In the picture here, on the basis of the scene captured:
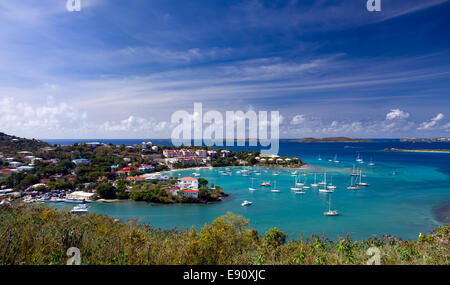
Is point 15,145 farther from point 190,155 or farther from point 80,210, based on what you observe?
point 80,210

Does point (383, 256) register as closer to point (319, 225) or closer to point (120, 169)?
point (319, 225)

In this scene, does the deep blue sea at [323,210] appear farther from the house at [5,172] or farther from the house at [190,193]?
the house at [5,172]

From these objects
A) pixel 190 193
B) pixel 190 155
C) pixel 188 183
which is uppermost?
pixel 190 155

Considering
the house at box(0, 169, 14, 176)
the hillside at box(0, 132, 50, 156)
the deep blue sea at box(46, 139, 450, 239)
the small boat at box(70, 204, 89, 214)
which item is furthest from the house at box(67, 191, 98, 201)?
the hillside at box(0, 132, 50, 156)

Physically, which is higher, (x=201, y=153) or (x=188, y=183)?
(x=201, y=153)

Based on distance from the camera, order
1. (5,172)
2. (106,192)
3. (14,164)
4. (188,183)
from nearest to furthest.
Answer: (106,192) < (188,183) < (5,172) < (14,164)

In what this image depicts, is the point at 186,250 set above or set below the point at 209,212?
above

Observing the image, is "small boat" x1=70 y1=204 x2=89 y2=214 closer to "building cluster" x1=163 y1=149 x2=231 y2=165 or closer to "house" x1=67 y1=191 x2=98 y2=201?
"house" x1=67 y1=191 x2=98 y2=201

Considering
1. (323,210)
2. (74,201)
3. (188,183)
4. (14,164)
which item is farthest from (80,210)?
(14,164)

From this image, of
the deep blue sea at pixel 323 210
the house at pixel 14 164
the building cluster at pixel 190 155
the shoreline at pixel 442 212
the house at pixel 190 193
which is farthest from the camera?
the building cluster at pixel 190 155

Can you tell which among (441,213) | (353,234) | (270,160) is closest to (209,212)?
(353,234)

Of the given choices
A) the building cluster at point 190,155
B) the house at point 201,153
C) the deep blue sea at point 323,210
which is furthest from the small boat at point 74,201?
the house at point 201,153

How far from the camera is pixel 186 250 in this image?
12.1ft

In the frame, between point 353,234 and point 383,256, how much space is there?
28.3ft
